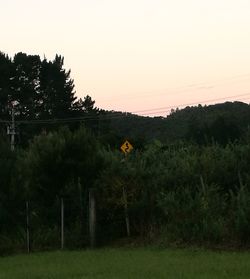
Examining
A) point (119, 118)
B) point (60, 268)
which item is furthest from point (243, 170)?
point (119, 118)

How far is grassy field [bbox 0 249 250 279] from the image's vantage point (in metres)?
11.5

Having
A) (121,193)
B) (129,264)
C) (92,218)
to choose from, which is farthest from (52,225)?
(129,264)

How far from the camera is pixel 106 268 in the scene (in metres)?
12.5

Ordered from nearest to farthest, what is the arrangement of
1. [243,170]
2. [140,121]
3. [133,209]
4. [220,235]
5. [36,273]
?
[36,273] < [220,235] < [133,209] < [243,170] < [140,121]

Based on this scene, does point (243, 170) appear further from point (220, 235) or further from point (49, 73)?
point (49, 73)

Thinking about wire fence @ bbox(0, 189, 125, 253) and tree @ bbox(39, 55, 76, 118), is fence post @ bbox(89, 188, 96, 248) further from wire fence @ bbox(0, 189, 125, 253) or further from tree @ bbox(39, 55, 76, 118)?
tree @ bbox(39, 55, 76, 118)

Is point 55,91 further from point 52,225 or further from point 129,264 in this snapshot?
point 129,264

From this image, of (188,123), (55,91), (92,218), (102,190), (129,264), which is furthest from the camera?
(55,91)

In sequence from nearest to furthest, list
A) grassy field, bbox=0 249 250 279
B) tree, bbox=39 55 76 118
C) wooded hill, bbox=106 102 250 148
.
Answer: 1. grassy field, bbox=0 249 250 279
2. wooded hill, bbox=106 102 250 148
3. tree, bbox=39 55 76 118

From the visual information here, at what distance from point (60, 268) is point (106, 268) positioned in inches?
42.0

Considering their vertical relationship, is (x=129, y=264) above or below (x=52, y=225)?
below

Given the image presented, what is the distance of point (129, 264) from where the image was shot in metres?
13.0

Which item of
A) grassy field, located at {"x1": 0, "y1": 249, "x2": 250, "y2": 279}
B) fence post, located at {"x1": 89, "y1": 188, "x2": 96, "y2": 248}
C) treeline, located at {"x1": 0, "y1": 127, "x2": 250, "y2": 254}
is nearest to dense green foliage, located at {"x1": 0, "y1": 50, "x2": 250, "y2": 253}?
treeline, located at {"x1": 0, "y1": 127, "x2": 250, "y2": 254}

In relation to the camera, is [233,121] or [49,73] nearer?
[233,121]
